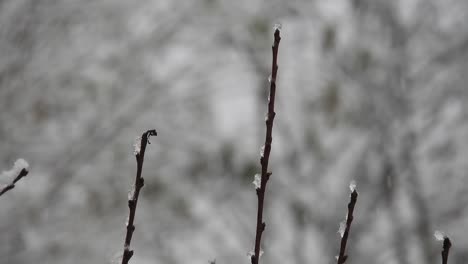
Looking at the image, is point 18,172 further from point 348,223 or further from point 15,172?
point 348,223

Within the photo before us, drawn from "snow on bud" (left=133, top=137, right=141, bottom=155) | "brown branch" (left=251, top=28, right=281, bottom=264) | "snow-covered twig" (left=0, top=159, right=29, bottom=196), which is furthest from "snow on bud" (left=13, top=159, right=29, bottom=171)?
"brown branch" (left=251, top=28, right=281, bottom=264)

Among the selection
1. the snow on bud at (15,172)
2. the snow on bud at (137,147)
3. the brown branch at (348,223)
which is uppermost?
the snow on bud at (137,147)

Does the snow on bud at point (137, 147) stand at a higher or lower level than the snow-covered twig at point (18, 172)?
higher

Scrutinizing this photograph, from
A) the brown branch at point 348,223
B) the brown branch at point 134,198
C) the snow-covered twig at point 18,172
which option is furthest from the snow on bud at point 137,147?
the brown branch at point 348,223

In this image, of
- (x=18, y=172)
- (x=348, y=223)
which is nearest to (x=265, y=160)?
(x=348, y=223)

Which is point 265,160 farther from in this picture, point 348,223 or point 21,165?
point 21,165

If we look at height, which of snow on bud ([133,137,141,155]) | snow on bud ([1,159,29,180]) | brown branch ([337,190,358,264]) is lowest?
brown branch ([337,190,358,264])

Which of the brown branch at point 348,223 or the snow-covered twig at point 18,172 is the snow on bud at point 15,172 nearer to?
the snow-covered twig at point 18,172

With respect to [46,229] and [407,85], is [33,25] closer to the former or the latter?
[46,229]

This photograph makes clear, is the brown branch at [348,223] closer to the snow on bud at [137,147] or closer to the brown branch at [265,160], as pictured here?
the brown branch at [265,160]

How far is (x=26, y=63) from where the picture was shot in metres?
4.74

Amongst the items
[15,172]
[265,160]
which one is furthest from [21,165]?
[265,160]

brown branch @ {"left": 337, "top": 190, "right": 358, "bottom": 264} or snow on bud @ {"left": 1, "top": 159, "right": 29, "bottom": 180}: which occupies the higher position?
snow on bud @ {"left": 1, "top": 159, "right": 29, "bottom": 180}

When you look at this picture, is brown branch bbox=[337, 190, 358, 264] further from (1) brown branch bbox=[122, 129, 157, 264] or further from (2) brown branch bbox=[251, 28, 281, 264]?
(1) brown branch bbox=[122, 129, 157, 264]
